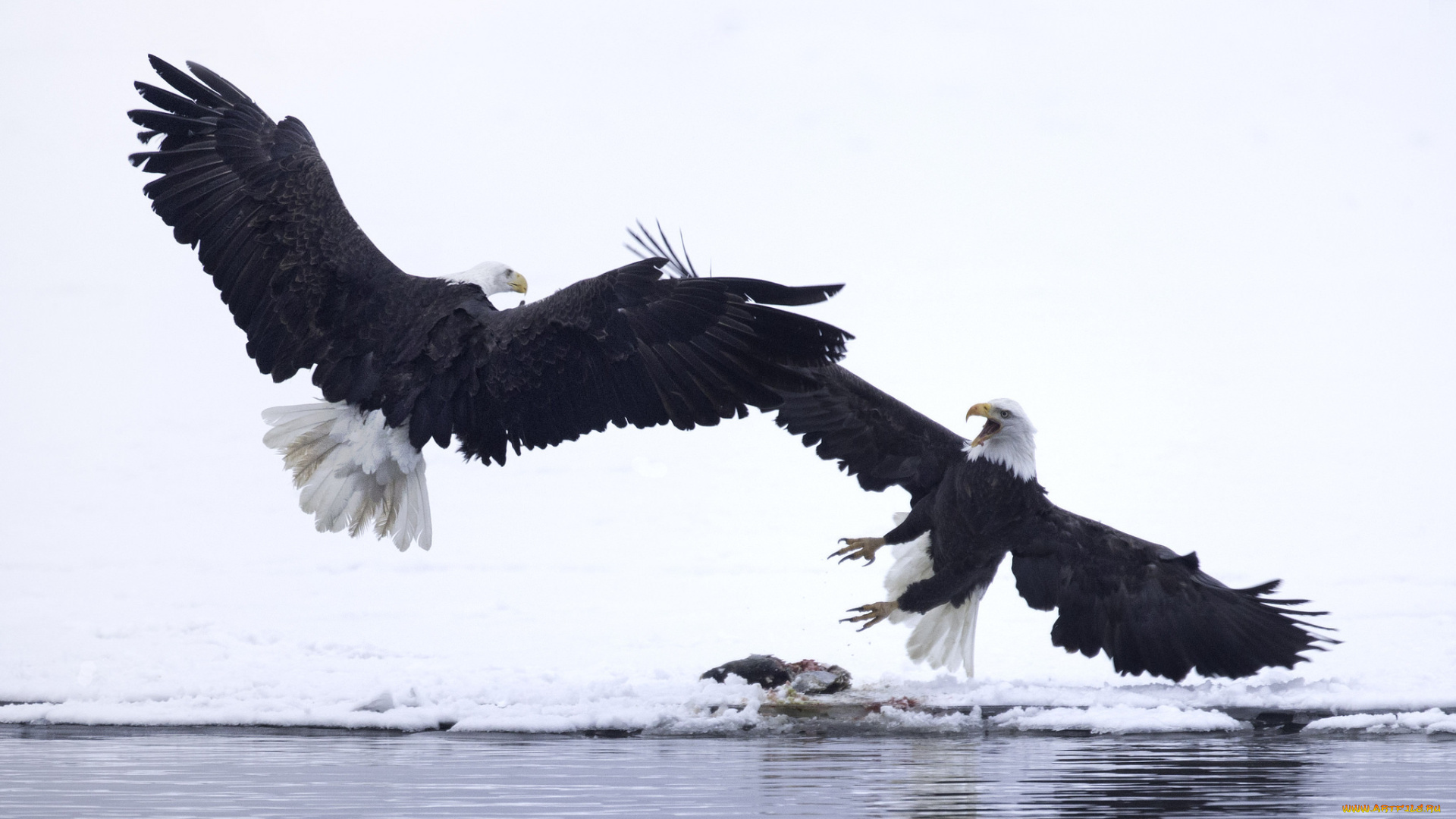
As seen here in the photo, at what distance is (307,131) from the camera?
623 cm

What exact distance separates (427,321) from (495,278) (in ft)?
3.04

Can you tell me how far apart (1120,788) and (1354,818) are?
695mm

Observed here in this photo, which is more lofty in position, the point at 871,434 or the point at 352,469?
the point at 871,434

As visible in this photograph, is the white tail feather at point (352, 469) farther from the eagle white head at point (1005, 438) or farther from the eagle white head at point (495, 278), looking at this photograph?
the eagle white head at point (1005, 438)

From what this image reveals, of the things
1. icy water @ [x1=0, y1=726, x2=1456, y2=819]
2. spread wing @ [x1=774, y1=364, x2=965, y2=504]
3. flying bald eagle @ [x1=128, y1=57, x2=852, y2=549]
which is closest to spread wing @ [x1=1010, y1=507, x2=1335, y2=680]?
icy water @ [x1=0, y1=726, x2=1456, y2=819]

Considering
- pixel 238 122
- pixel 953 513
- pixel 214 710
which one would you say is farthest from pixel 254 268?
pixel 953 513

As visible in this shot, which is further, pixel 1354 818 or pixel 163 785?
pixel 163 785

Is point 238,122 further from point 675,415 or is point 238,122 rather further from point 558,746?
point 558,746

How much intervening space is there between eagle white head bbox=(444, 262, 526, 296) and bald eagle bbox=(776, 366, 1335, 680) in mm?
1384

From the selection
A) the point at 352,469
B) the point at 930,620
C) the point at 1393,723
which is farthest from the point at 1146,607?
the point at 352,469

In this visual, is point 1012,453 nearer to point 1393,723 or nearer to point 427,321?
point 1393,723

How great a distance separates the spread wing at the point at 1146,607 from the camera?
5.97 meters

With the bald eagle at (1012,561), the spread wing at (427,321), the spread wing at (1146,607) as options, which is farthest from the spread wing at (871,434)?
the spread wing at (427,321)

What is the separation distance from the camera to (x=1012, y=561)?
645cm
